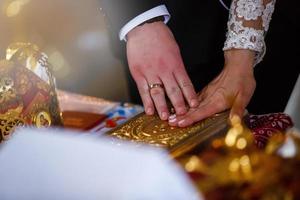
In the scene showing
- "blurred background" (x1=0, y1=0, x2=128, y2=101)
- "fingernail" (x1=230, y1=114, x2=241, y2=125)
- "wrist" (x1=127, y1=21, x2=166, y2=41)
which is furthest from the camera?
"blurred background" (x1=0, y1=0, x2=128, y2=101)

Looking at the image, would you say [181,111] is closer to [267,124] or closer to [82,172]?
[267,124]

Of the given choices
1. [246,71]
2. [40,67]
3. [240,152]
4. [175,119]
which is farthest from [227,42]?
[240,152]

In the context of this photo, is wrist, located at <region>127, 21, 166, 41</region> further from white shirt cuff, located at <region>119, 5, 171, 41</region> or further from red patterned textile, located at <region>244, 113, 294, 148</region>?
red patterned textile, located at <region>244, 113, 294, 148</region>

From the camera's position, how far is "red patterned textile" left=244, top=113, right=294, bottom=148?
3.19ft

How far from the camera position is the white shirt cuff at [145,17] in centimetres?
113

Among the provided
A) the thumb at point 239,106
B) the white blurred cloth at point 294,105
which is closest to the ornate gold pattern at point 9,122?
the thumb at point 239,106

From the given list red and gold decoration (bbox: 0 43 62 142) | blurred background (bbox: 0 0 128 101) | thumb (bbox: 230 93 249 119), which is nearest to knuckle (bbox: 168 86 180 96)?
thumb (bbox: 230 93 249 119)

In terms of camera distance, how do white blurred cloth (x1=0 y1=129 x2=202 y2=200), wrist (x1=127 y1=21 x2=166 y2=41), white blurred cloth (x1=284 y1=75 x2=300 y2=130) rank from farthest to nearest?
1. white blurred cloth (x1=284 y1=75 x2=300 y2=130)
2. wrist (x1=127 y1=21 x2=166 y2=41)
3. white blurred cloth (x1=0 y1=129 x2=202 y2=200)

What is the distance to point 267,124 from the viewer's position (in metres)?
1.02

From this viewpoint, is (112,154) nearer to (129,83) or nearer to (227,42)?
(227,42)

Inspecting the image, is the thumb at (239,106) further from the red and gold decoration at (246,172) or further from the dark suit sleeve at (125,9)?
the red and gold decoration at (246,172)

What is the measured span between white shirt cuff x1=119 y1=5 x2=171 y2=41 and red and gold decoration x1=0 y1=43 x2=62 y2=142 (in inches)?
7.8

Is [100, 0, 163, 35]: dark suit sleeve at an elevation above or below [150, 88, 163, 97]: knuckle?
above

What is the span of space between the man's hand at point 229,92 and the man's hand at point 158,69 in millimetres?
29
